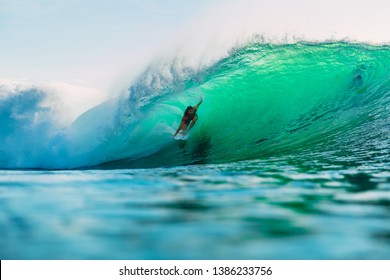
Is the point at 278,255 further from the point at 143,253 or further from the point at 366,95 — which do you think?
the point at 366,95

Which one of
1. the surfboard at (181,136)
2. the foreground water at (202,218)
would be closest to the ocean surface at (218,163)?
the foreground water at (202,218)

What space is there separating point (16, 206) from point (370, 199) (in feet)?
8.82

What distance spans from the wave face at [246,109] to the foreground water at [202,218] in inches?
136

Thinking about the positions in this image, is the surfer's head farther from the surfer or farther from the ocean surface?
the ocean surface

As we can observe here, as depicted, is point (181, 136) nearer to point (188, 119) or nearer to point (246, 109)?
point (188, 119)

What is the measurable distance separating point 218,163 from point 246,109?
143 inches

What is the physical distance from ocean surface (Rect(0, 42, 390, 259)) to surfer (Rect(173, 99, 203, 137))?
0.25m

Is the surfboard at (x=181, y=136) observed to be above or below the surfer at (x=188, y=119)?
below

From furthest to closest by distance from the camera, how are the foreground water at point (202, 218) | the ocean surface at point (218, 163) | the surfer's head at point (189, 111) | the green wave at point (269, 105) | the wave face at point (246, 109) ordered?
the surfer's head at point (189, 111)
the wave face at point (246, 109)
the green wave at point (269, 105)
the ocean surface at point (218, 163)
the foreground water at point (202, 218)

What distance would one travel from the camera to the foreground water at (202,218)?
2434mm

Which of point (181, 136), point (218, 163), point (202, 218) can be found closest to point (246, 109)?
point (181, 136)

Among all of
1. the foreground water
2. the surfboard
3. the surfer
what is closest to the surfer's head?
the surfer

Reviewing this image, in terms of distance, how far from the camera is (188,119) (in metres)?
9.95

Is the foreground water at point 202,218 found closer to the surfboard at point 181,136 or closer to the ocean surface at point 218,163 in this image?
the ocean surface at point 218,163
